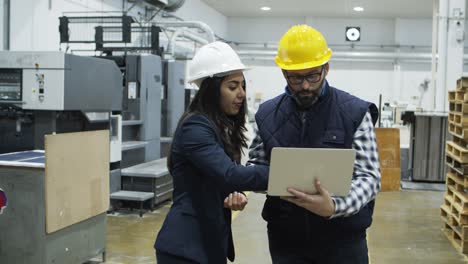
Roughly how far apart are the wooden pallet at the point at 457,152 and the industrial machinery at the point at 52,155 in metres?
3.00

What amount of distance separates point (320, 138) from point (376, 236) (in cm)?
350

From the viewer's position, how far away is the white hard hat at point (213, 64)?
1.71m

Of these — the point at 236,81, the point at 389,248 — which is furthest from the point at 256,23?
the point at 236,81

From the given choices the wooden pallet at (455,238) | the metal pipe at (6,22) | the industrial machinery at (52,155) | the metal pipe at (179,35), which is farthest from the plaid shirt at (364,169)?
the metal pipe at (179,35)

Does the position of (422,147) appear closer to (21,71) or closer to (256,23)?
(21,71)

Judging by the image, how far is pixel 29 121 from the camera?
390cm

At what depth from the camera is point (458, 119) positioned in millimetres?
4703

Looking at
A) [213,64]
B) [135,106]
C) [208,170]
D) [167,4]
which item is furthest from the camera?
[167,4]

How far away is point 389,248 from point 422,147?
11.6ft

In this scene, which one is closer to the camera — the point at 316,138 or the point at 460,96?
the point at 316,138

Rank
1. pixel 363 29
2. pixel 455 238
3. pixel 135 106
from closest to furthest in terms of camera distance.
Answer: pixel 455 238 → pixel 135 106 → pixel 363 29

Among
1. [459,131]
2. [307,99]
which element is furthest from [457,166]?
[307,99]

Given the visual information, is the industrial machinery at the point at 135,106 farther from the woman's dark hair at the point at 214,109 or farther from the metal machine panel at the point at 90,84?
the woman's dark hair at the point at 214,109

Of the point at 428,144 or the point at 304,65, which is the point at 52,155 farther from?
the point at 428,144
